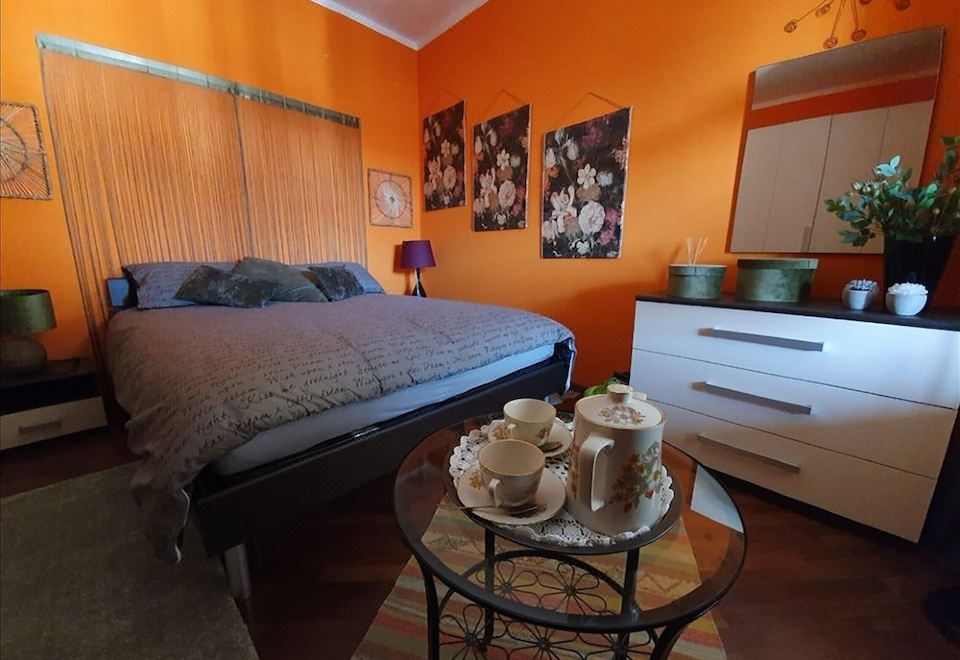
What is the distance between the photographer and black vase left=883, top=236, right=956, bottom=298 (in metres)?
1.24

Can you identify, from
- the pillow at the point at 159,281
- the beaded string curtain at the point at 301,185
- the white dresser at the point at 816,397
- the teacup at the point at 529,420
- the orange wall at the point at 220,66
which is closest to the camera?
the teacup at the point at 529,420

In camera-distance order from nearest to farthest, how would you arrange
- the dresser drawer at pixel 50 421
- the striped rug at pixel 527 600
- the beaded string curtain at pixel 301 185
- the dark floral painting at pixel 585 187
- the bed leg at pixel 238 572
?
1. the striped rug at pixel 527 600
2. the bed leg at pixel 238 572
3. the dresser drawer at pixel 50 421
4. the dark floral painting at pixel 585 187
5. the beaded string curtain at pixel 301 185

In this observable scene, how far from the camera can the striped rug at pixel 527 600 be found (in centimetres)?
68

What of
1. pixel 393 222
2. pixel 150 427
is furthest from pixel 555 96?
pixel 150 427

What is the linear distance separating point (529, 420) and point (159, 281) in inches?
88.3

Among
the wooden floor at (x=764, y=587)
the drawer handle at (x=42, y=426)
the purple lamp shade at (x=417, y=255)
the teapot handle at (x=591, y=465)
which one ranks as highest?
the purple lamp shade at (x=417, y=255)

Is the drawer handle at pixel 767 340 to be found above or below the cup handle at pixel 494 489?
above

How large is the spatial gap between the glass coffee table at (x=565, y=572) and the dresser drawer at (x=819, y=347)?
791mm

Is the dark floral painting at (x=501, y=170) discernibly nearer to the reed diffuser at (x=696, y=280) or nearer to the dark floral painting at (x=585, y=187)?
the dark floral painting at (x=585, y=187)

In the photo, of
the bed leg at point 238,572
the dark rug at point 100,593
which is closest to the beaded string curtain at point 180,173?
the dark rug at point 100,593

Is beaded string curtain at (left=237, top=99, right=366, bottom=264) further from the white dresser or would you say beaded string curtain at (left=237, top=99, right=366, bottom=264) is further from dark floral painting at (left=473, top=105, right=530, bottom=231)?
the white dresser

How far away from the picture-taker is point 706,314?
1.53 meters

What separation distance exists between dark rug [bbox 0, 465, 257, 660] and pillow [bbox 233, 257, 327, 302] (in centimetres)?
119

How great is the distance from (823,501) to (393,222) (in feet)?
10.6
